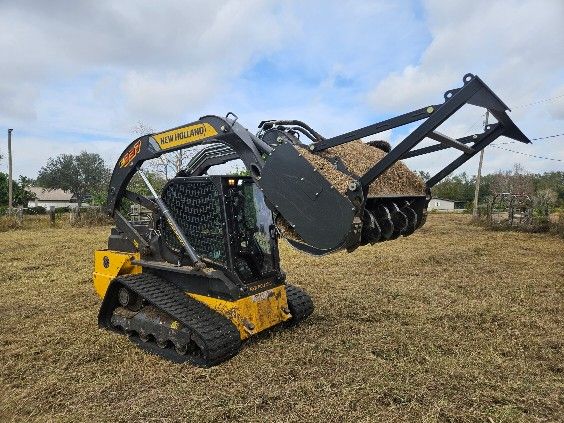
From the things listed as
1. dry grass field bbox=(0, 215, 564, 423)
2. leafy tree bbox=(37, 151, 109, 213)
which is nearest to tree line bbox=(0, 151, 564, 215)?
leafy tree bbox=(37, 151, 109, 213)

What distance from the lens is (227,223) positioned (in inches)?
193

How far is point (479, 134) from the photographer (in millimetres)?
4613

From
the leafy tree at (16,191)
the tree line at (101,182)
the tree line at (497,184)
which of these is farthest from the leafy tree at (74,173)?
the tree line at (497,184)

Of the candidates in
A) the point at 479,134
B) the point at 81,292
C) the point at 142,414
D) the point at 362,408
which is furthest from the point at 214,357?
the point at 81,292

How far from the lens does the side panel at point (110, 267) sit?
230 inches

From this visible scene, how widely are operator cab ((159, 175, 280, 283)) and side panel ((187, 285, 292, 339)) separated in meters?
0.25

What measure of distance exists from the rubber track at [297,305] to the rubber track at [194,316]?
3.84ft

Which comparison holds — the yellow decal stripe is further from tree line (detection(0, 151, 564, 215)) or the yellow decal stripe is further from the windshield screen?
tree line (detection(0, 151, 564, 215))

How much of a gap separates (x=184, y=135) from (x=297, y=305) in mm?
2515

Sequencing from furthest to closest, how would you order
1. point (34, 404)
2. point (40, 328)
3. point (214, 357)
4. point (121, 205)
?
point (121, 205)
point (40, 328)
point (214, 357)
point (34, 404)

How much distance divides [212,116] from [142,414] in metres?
2.95

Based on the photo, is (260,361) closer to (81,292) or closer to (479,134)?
(479,134)

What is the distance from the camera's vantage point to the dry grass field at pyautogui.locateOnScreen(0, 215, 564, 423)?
3.60 metres

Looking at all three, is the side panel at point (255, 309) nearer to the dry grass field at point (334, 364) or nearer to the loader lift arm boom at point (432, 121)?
the dry grass field at point (334, 364)
